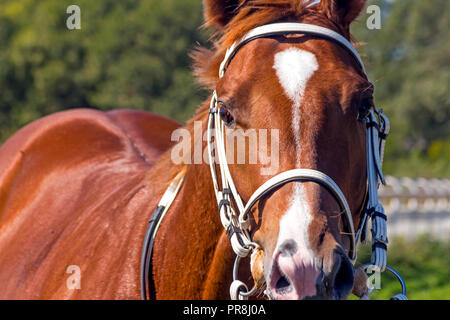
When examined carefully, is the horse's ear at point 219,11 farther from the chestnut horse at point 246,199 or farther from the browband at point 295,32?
the browband at point 295,32

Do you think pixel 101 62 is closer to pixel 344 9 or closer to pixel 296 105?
pixel 344 9

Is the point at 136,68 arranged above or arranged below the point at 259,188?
above

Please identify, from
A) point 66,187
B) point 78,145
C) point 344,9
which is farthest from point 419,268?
point 344,9

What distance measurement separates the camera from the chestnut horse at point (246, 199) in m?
2.13

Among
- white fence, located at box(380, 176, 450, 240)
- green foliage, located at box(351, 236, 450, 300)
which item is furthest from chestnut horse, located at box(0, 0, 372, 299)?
white fence, located at box(380, 176, 450, 240)

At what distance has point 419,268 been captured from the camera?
11.1 m

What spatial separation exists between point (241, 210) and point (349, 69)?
688mm

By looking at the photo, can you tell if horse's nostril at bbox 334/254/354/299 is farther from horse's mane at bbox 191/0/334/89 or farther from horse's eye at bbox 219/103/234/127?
horse's mane at bbox 191/0/334/89

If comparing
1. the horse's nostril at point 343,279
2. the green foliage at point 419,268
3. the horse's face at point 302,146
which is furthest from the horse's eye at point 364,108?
the green foliage at point 419,268

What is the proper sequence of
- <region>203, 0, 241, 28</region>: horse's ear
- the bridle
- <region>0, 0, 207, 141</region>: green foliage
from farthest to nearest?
1. <region>0, 0, 207, 141</region>: green foliage
2. <region>203, 0, 241, 28</region>: horse's ear
3. the bridle

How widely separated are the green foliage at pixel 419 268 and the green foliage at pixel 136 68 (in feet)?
46.0

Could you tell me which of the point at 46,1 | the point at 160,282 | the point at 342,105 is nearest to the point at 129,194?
the point at 160,282

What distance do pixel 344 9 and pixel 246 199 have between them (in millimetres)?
956

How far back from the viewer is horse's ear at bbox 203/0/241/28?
275cm
